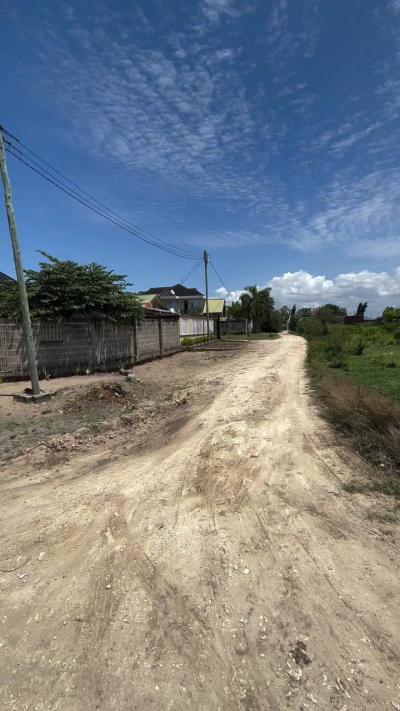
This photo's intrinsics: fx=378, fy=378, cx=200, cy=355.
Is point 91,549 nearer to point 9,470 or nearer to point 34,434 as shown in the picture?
point 9,470

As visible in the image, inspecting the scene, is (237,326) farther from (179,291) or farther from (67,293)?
(67,293)

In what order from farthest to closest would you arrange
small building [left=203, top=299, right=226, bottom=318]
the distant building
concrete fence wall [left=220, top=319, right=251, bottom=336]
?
small building [left=203, top=299, right=226, bottom=318]
concrete fence wall [left=220, top=319, right=251, bottom=336]
the distant building

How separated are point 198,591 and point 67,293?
12096 millimetres

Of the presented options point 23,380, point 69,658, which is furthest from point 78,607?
point 23,380

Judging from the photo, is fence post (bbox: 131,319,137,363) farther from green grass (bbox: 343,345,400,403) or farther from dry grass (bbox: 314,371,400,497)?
dry grass (bbox: 314,371,400,497)

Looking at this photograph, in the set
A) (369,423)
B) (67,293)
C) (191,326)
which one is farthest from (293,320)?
(369,423)

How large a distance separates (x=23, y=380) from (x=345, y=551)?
11.0 meters

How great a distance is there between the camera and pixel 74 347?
535 inches

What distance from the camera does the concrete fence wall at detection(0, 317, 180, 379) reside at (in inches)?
460

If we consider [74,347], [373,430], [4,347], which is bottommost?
[373,430]

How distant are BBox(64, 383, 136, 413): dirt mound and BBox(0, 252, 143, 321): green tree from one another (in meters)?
4.33

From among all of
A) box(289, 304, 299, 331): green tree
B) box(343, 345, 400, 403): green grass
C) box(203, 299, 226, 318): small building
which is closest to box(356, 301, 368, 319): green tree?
box(289, 304, 299, 331): green tree

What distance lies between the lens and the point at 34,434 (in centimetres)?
695

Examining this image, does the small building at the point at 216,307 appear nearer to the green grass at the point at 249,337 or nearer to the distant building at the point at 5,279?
the green grass at the point at 249,337
